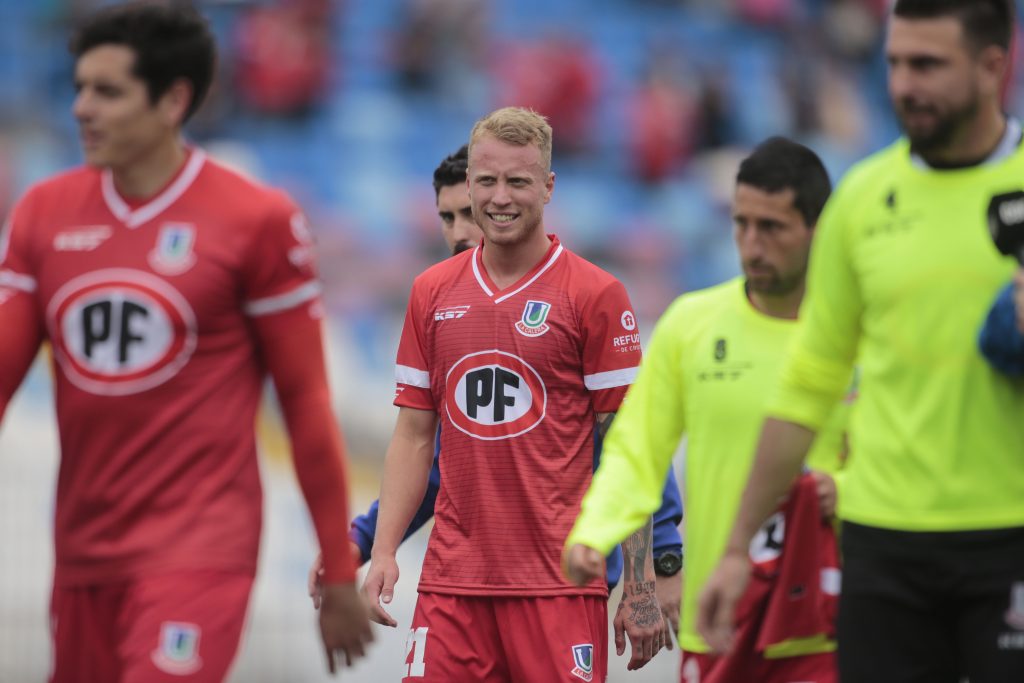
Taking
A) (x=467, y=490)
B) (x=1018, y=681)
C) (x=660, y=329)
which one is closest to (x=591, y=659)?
(x=467, y=490)

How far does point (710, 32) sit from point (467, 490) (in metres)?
11.4

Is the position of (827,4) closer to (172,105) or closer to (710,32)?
(710,32)

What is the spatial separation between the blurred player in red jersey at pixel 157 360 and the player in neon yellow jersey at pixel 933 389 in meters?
1.32

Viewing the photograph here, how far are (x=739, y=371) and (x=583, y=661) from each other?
137cm

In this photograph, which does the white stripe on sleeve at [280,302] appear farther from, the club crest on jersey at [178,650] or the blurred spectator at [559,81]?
the blurred spectator at [559,81]

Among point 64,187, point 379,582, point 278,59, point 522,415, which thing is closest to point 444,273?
point 522,415

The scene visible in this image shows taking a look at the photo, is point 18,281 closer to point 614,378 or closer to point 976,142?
point 614,378

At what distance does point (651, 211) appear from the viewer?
16609 mm

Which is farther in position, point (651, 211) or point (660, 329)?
point (651, 211)

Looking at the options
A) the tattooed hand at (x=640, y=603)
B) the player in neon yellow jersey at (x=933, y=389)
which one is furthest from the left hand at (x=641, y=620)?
the player in neon yellow jersey at (x=933, y=389)

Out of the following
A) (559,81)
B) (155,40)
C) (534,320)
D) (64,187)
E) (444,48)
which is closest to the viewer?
(155,40)

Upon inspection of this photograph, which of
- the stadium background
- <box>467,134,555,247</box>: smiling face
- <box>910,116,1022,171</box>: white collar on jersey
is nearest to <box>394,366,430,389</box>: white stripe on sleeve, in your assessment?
<box>467,134,555,247</box>: smiling face

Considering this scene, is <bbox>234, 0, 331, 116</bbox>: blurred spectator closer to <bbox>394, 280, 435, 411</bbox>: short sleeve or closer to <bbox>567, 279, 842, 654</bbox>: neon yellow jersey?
<bbox>394, 280, 435, 411</bbox>: short sleeve

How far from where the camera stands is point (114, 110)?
4.99 metres
